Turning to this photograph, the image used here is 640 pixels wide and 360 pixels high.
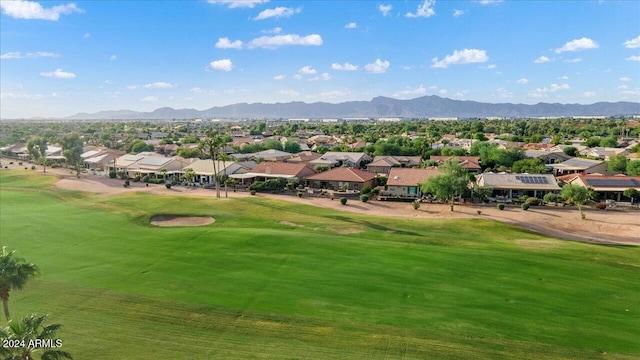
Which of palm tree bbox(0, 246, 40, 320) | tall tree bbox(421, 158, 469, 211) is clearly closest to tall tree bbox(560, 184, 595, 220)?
tall tree bbox(421, 158, 469, 211)

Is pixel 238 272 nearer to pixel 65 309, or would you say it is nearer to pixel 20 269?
pixel 65 309

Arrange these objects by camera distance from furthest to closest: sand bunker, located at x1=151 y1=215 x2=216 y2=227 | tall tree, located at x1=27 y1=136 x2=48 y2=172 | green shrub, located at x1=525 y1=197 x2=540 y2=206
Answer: tall tree, located at x1=27 y1=136 x2=48 y2=172, green shrub, located at x1=525 y1=197 x2=540 y2=206, sand bunker, located at x1=151 y1=215 x2=216 y2=227

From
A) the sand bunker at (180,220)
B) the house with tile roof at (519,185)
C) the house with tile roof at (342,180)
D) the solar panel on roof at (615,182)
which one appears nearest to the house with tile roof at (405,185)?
the house with tile roof at (342,180)

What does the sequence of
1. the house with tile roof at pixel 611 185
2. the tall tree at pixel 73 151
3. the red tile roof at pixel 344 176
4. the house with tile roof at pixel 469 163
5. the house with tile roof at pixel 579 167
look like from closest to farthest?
the house with tile roof at pixel 611 185 → the red tile roof at pixel 344 176 → the house with tile roof at pixel 579 167 → the house with tile roof at pixel 469 163 → the tall tree at pixel 73 151

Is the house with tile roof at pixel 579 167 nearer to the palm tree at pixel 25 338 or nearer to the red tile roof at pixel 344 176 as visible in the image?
the red tile roof at pixel 344 176

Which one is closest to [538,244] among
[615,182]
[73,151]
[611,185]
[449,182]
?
[449,182]

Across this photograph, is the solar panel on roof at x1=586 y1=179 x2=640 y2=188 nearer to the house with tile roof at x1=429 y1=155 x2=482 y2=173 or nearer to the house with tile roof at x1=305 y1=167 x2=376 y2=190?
the house with tile roof at x1=429 y1=155 x2=482 y2=173
